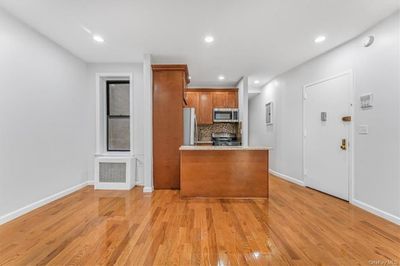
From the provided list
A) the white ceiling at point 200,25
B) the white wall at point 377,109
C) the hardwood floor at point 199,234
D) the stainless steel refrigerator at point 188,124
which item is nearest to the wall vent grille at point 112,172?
the hardwood floor at point 199,234

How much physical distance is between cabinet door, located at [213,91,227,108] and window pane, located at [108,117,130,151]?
8.89 feet

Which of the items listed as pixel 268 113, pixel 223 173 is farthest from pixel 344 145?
pixel 268 113

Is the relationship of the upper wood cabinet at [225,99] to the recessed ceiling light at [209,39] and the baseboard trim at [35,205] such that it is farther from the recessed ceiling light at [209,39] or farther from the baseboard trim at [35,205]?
the baseboard trim at [35,205]

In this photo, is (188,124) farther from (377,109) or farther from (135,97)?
(377,109)

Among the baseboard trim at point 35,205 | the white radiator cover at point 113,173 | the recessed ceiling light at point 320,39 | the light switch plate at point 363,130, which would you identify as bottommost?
the baseboard trim at point 35,205

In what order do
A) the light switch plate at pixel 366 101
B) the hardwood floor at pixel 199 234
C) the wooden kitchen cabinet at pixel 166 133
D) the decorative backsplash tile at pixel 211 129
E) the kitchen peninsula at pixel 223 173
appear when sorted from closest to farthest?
the hardwood floor at pixel 199 234, the light switch plate at pixel 366 101, the kitchen peninsula at pixel 223 173, the wooden kitchen cabinet at pixel 166 133, the decorative backsplash tile at pixel 211 129

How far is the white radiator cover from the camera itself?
14.2ft

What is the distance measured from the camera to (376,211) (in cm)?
287

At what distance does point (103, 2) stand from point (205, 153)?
8.56 ft

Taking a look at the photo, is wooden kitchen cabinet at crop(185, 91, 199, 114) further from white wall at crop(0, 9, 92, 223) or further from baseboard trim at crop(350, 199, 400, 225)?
baseboard trim at crop(350, 199, 400, 225)

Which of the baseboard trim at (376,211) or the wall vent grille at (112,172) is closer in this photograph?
the baseboard trim at (376,211)

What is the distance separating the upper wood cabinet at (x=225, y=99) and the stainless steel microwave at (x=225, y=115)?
244mm

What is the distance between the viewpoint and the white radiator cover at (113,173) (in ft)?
14.2

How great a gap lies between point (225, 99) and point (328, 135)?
10.3 ft
